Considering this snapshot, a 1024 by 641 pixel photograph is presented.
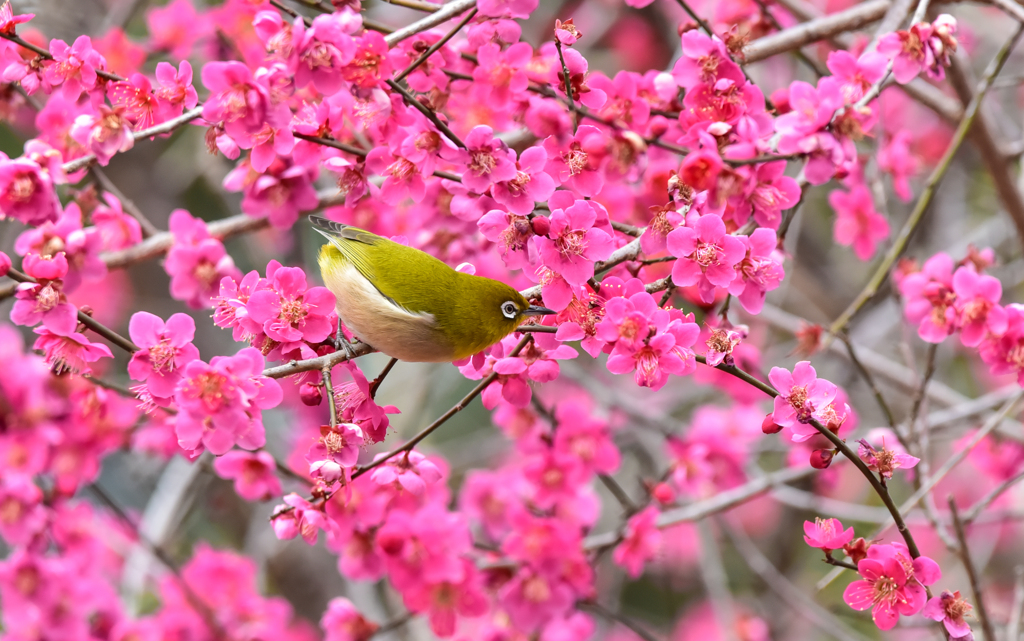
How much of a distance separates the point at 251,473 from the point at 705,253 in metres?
1.20

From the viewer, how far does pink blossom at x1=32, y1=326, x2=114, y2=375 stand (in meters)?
1.36

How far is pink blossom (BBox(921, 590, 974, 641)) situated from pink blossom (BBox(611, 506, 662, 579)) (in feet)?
3.34

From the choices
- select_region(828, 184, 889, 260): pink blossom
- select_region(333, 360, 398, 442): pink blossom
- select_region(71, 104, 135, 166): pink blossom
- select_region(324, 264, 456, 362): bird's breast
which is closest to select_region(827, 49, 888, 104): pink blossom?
select_region(828, 184, 889, 260): pink blossom

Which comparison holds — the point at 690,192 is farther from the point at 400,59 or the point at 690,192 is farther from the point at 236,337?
the point at 236,337

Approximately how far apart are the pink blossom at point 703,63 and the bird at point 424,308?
53 cm

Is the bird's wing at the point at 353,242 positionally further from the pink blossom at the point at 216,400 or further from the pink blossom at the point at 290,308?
the pink blossom at the point at 216,400

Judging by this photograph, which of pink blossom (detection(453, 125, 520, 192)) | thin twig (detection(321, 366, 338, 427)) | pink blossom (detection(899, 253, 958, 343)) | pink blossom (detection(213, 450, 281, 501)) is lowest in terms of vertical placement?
pink blossom (detection(213, 450, 281, 501))

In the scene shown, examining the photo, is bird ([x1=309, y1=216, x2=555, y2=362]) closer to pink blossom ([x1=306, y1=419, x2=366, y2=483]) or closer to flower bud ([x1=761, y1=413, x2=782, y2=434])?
pink blossom ([x1=306, y1=419, x2=366, y2=483])

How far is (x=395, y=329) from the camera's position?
4.75ft

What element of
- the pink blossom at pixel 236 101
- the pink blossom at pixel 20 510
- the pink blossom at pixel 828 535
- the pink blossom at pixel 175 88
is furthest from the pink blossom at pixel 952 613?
the pink blossom at pixel 20 510

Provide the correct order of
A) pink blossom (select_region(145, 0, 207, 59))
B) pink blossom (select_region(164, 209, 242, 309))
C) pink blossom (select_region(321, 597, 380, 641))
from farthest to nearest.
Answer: pink blossom (select_region(145, 0, 207, 59))
pink blossom (select_region(321, 597, 380, 641))
pink blossom (select_region(164, 209, 242, 309))

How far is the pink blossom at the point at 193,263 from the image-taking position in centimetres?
184

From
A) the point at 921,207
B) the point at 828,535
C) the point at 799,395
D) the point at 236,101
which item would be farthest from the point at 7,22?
the point at 921,207

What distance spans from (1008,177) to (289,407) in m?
3.11
